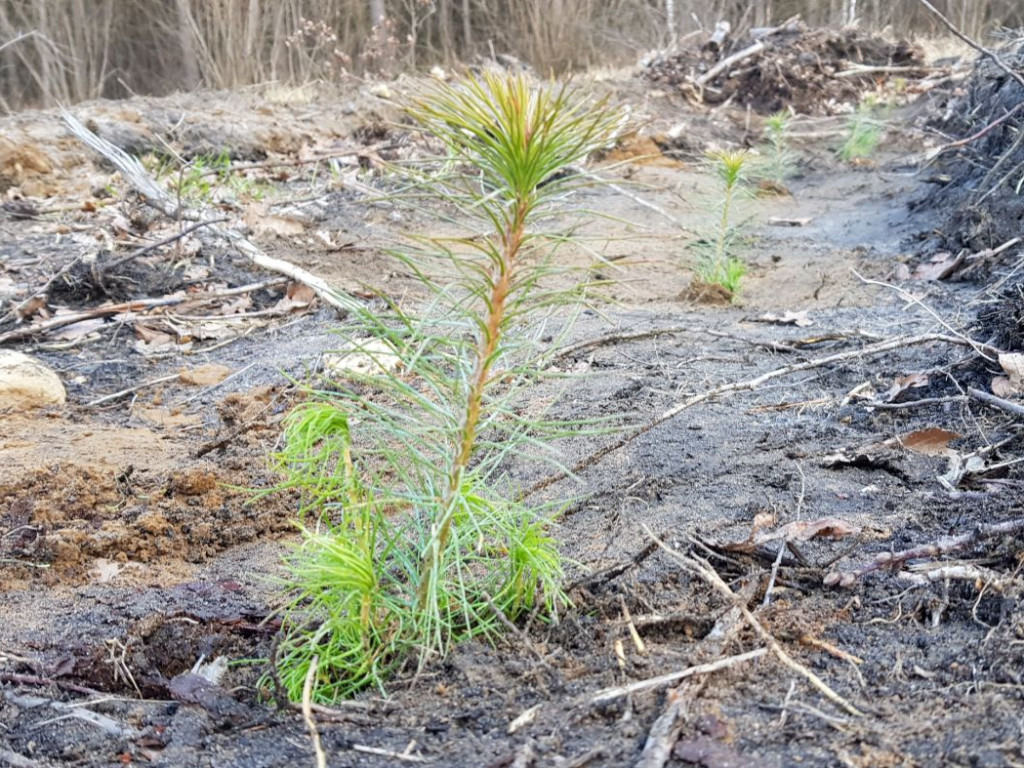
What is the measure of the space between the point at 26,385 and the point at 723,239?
12.8 ft

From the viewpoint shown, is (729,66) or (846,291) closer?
(846,291)

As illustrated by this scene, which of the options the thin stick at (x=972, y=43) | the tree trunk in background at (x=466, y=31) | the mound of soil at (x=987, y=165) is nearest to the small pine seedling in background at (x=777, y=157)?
the mound of soil at (x=987, y=165)

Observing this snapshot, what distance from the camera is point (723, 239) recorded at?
18.3 ft

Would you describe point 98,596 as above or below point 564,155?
below

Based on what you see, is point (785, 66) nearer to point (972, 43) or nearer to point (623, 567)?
point (972, 43)

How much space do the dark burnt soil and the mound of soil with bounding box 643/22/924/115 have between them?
417 inches

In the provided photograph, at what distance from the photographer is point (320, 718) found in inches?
61.3

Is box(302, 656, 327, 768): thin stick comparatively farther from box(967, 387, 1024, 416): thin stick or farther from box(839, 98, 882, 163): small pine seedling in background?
box(839, 98, 882, 163): small pine seedling in background

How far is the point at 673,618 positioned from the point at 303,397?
253 cm

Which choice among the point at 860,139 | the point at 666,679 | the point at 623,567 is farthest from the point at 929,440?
the point at 860,139

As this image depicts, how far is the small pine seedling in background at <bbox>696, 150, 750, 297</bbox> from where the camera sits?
511cm

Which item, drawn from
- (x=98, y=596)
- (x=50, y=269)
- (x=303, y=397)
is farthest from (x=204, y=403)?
(x=50, y=269)

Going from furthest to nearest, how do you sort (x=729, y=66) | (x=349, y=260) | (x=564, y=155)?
(x=729, y=66) → (x=349, y=260) → (x=564, y=155)

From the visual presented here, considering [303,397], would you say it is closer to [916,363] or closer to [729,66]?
[916,363]
